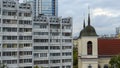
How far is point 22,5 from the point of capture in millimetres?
70188

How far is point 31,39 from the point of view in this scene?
70.4 meters

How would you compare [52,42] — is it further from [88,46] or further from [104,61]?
[104,61]

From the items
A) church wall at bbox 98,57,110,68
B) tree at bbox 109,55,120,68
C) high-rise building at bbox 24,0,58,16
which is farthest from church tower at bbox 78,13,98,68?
high-rise building at bbox 24,0,58,16

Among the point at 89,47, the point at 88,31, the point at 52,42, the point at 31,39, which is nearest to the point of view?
the point at 31,39

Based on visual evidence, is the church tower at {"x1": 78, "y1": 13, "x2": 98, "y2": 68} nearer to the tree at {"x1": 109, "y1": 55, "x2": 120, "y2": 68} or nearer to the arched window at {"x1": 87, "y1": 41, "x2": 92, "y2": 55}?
the arched window at {"x1": 87, "y1": 41, "x2": 92, "y2": 55}

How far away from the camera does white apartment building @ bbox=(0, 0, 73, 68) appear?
6694cm

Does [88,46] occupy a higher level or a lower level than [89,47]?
higher

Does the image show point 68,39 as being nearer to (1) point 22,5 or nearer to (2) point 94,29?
(2) point 94,29

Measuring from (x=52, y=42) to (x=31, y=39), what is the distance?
579 cm

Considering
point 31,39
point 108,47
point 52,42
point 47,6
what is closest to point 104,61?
point 108,47

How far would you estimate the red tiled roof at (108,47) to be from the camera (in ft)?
266

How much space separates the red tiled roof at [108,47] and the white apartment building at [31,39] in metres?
7.92

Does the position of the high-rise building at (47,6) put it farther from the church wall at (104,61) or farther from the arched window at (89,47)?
the arched window at (89,47)

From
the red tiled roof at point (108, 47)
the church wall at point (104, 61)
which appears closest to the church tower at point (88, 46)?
the church wall at point (104, 61)
